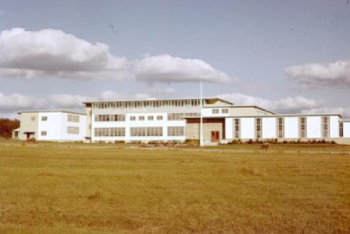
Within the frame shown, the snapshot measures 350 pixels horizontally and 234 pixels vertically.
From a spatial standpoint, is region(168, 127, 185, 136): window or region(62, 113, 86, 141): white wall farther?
region(62, 113, 86, 141): white wall

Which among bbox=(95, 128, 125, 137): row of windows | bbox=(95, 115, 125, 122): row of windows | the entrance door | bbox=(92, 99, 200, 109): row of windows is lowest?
the entrance door

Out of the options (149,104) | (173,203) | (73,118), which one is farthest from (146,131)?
(173,203)

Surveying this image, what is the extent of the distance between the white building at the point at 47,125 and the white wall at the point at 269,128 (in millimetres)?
52508

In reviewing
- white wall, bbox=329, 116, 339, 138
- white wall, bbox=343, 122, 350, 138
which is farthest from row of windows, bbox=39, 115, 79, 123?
white wall, bbox=343, 122, 350, 138

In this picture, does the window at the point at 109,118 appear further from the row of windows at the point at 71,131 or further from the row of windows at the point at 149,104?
the row of windows at the point at 71,131

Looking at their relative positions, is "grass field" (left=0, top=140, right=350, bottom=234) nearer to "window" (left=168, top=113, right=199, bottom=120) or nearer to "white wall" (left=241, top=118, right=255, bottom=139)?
"white wall" (left=241, top=118, right=255, bottom=139)

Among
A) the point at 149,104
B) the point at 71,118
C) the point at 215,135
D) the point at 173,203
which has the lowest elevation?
the point at 173,203

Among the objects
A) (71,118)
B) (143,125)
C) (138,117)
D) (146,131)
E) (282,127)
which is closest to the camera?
(282,127)

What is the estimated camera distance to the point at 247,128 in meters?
87.2

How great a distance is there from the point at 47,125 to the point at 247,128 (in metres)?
52.6

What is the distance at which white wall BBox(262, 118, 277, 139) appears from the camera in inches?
3364

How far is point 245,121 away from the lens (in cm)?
8756

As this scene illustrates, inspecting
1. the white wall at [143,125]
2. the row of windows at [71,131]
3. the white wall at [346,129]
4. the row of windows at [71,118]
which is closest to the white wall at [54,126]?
the row of windows at [71,118]

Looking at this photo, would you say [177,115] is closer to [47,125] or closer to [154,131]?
[154,131]
